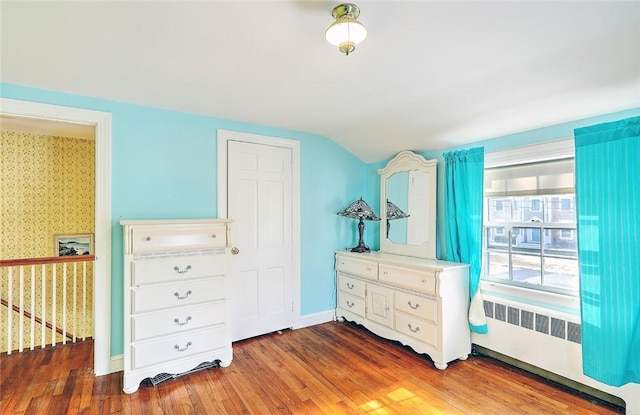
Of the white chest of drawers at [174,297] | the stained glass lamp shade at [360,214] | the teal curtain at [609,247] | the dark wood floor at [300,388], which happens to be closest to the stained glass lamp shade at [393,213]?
the stained glass lamp shade at [360,214]

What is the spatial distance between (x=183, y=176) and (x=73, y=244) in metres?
2.07

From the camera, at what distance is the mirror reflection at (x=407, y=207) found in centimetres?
344

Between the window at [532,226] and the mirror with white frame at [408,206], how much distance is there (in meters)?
0.53

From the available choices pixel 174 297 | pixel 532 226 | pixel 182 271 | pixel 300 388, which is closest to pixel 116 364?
pixel 174 297

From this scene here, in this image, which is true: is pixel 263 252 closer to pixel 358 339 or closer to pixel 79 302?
pixel 358 339

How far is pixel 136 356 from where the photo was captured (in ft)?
7.78

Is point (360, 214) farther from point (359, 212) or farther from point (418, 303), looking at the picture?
point (418, 303)

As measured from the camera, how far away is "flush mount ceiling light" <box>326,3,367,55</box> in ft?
4.82

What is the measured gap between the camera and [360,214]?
3.73 m

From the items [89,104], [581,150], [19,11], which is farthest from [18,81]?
[581,150]

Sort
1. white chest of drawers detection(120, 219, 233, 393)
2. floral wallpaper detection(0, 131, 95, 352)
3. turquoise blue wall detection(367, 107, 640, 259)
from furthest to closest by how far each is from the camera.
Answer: floral wallpaper detection(0, 131, 95, 352)
white chest of drawers detection(120, 219, 233, 393)
turquoise blue wall detection(367, 107, 640, 259)

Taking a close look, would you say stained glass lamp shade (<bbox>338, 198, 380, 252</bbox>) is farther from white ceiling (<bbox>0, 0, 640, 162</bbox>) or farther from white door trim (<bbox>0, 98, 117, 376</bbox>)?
white door trim (<bbox>0, 98, 117, 376</bbox>)

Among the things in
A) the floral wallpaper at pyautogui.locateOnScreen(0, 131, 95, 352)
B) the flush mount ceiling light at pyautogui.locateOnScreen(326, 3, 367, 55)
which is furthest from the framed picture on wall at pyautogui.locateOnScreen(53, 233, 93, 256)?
the flush mount ceiling light at pyautogui.locateOnScreen(326, 3, 367, 55)

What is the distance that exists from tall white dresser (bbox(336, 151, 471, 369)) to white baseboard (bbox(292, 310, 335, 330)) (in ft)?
0.37
